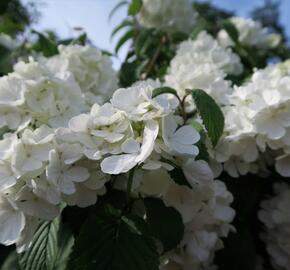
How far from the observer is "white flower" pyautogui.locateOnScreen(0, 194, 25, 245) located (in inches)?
26.8

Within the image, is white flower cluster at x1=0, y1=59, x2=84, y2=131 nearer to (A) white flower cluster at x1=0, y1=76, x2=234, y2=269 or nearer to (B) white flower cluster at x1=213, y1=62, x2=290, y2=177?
(A) white flower cluster at x1=0, y1=76, x2=234, y2=269

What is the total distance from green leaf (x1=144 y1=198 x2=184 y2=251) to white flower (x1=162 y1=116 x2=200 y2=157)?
0.41 feet

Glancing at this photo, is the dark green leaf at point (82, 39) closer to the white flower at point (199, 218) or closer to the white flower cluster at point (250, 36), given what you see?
the white flower cluster at point (250, 36)

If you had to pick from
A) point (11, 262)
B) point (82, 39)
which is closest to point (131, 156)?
point (11, 262)

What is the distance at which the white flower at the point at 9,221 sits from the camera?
0.68 m

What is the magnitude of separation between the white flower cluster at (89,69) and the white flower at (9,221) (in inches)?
19.5

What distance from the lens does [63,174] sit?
663mm

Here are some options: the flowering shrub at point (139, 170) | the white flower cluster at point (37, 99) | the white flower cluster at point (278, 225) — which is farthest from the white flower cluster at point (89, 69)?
the white flower cluster at point (278, 225)

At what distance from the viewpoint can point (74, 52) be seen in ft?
3.90

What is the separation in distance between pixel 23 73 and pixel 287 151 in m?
0.55

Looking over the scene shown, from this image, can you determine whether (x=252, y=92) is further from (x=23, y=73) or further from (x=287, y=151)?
(x=23, y=73)

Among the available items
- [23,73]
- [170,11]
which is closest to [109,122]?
[23,73]

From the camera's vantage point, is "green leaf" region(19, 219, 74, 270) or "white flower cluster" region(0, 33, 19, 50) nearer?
"green leaf" region(19, 219, 74, 270)

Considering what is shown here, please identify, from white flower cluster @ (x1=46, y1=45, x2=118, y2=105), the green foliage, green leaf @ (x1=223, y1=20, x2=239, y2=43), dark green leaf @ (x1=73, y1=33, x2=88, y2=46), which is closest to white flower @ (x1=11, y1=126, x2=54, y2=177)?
white flower cluster @ (x1=46, y1=45, x2=118, y2=105)
